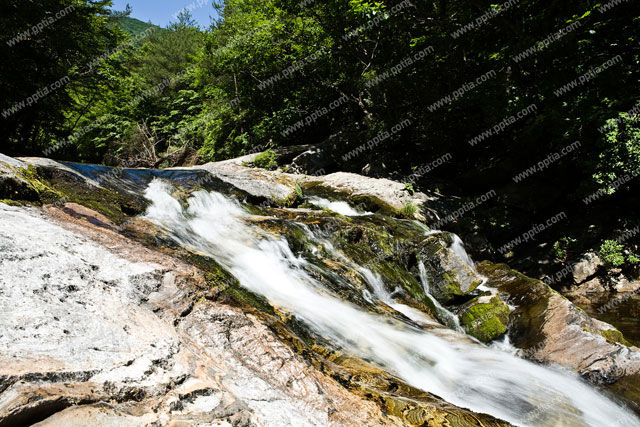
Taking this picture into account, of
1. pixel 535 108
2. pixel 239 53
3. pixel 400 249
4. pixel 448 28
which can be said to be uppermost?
pixel 448 28

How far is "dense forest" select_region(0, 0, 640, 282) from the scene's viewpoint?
27.8 feet

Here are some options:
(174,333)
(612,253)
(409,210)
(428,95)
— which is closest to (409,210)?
(409,210)

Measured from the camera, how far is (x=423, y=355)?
4062mm

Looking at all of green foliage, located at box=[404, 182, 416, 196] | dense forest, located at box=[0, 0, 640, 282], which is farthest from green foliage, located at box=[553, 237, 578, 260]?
green foliage, located at box=[404, 182, 416, 196]

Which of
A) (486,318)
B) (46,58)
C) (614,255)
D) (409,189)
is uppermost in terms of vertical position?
(409,189)

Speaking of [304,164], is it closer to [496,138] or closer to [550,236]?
[496,138]

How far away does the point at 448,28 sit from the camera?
11.4 m

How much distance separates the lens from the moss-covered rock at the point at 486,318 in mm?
5742

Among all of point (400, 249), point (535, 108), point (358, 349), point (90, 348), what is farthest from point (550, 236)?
point (90, 348)

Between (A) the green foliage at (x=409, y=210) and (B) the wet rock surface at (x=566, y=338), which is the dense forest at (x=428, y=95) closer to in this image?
(A) the green foliage at (x=409, y=210)

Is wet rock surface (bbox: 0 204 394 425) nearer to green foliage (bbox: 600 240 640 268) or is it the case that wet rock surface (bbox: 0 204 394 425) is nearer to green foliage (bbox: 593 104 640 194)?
green foliage (bbox: 593 104 640 194)

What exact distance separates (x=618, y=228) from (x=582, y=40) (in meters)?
5.25

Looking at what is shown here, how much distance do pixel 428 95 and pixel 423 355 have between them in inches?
A: 471

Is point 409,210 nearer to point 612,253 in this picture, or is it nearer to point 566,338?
point 612,253
